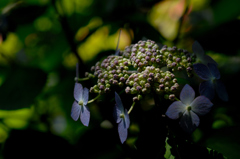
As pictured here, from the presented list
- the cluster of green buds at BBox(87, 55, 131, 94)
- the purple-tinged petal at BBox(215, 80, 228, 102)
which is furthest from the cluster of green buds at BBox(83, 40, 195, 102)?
the purple-tinged petal at BBox(215, 80, 228, 102)

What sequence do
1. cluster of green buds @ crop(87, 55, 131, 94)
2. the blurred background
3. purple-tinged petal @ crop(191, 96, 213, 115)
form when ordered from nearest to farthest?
purple-tinged petal @ crop(191, 96, 213, 115)
cluster of green buds @ crop(87, 55, 131, 94)
the blurred background

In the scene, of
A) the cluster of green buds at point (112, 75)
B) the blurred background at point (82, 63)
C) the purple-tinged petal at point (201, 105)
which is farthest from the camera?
the blurred background at point (82, 63)

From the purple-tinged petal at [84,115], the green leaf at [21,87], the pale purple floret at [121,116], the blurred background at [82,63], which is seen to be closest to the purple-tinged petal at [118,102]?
the pale purple floret at [121,116]

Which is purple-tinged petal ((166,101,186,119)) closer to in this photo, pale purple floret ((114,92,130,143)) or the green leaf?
pale purple floret ((114,92,130,143))

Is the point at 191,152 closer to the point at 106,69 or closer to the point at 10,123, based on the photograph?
the point at 106,69

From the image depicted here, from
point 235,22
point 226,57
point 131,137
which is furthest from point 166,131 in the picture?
point 235,22

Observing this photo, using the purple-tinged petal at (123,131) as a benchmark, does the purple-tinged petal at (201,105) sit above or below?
above

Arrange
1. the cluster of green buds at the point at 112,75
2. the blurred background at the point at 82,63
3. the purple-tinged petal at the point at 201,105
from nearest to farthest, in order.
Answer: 1. the purple-tinged petal at the point at 201,105
2. the cluster of green buds at the point at 112,75
3. the blurred background at the point at 82,63

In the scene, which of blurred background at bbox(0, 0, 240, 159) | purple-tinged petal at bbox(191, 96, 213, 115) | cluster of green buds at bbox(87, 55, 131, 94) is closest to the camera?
purple-tinged petal at bbox(191, 96, 213, 115)

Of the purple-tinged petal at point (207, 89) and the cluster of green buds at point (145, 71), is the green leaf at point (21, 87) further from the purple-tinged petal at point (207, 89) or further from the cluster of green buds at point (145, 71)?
the purple-tinged petal at point (207, 89)
